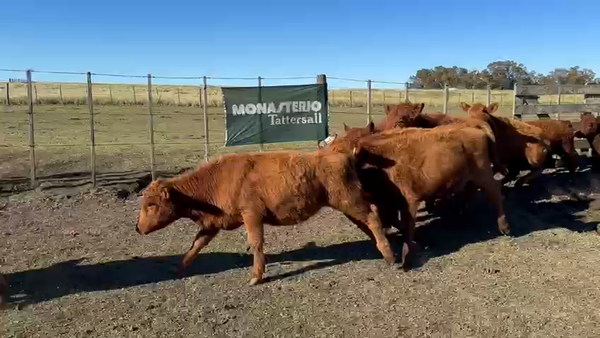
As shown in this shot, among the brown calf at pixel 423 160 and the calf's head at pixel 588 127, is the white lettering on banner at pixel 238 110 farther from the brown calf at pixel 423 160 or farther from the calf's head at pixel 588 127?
the calf's head at pixel 588 127

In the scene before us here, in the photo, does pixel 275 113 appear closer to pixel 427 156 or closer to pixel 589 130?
pixel 427 156

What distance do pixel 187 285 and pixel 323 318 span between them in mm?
1811

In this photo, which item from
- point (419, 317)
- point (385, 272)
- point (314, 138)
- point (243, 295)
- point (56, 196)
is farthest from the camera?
point (314, 138)

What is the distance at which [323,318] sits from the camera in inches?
238

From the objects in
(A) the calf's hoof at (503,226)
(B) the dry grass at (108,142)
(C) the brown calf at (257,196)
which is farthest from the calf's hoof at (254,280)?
(B) the dry grass at (108,142)

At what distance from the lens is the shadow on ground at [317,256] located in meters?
7.16

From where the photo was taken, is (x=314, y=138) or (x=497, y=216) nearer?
(x=497, y=216)

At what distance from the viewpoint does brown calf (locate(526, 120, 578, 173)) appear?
13.1 m

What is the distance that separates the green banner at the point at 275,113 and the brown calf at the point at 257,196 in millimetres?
6606

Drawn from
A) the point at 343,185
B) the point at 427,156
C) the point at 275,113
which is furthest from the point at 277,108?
the point at 343,185

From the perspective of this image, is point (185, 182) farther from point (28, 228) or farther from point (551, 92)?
point (551, 92)

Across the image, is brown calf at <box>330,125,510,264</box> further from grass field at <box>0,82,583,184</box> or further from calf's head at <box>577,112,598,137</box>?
grass field at <box>0,82,583,184</box>

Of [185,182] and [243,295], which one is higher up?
[185,182]

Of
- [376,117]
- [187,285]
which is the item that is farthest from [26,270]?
[376,117]
